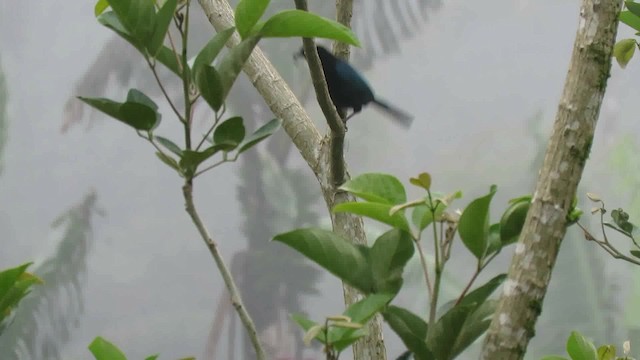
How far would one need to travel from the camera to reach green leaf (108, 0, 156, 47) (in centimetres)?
46

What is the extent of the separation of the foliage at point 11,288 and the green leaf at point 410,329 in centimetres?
33

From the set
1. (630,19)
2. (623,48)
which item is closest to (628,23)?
(630,19)

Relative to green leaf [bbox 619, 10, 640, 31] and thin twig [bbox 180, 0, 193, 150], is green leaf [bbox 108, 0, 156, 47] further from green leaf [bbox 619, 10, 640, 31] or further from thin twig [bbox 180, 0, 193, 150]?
green leaf [bbox 619, 10, 640, 31]

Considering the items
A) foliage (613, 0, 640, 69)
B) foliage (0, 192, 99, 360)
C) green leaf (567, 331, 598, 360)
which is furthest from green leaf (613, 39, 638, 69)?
foliage (0, 192, 99, 360)

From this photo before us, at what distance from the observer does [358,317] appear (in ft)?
1.55

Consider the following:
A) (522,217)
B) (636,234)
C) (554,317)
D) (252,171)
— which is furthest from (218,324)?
(522,217)

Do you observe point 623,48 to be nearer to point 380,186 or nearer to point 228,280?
point 380,186

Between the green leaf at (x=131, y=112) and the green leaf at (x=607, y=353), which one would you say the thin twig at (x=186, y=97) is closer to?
the green leaf at (x=131, y=112)

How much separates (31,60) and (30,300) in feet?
2.08

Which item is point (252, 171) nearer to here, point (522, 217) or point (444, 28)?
point (444, 28)

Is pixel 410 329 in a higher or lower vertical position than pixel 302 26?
lower

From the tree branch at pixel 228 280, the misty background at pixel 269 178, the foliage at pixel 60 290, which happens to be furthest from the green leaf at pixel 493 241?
the foliage at pixel 60 290

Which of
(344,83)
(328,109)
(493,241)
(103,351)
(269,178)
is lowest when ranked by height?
(103,351)

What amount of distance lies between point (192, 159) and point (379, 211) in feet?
0.40
